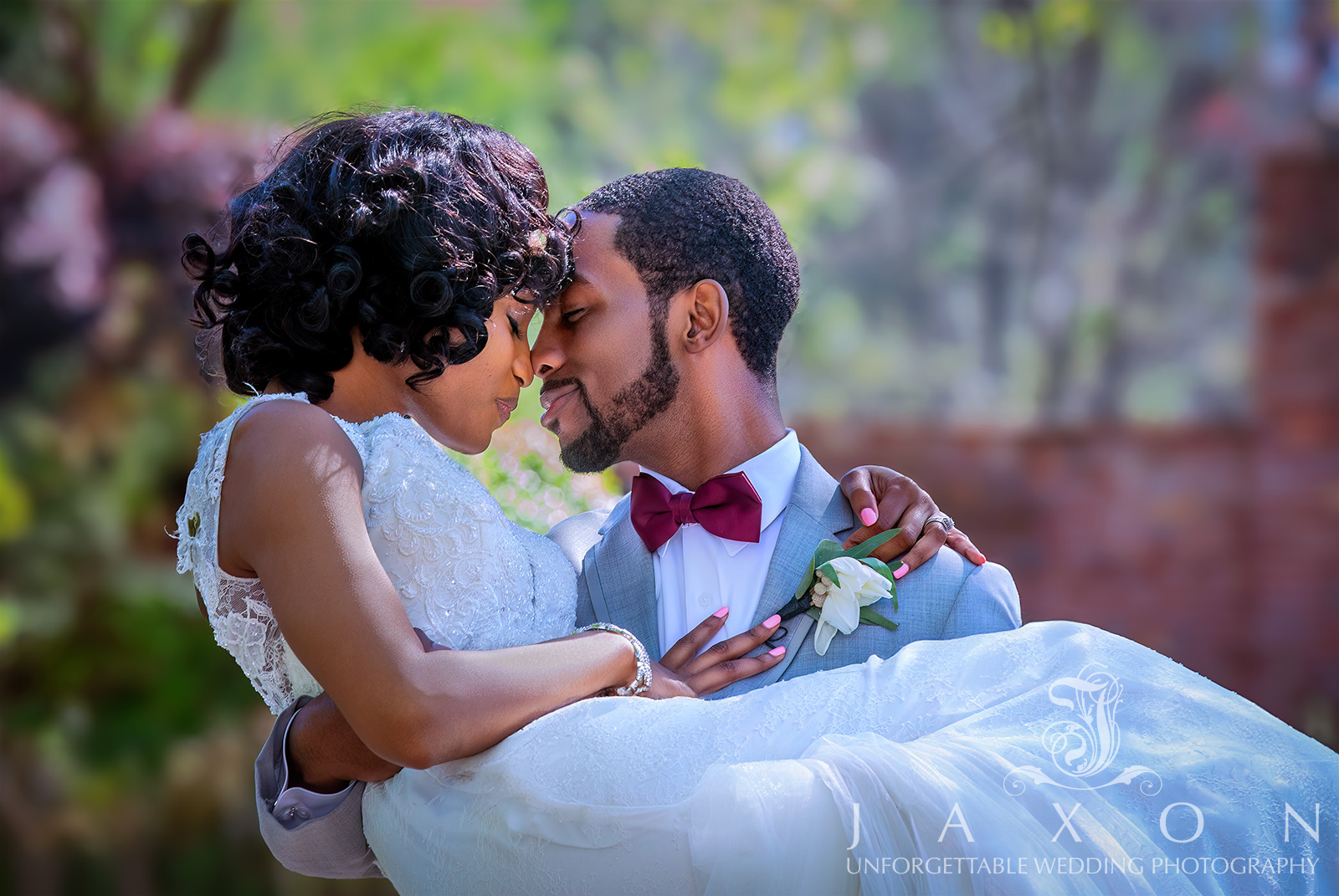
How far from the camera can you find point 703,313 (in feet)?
9.12

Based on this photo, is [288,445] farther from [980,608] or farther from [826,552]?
[980,608]

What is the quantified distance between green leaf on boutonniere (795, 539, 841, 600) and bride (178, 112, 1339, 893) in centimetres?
20

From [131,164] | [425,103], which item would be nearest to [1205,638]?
[425,103]

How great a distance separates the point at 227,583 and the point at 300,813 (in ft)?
1.58

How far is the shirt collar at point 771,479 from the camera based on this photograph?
269 centimetres

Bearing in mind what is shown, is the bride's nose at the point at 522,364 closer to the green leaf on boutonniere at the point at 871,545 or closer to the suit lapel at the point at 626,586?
the suit lapel at the point at 626,586

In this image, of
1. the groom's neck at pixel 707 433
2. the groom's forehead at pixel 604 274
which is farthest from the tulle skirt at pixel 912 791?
the groom's forehead at pixel 604 274

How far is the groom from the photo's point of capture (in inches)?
103

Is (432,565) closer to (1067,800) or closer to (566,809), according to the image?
(566,809)

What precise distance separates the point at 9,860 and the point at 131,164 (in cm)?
370

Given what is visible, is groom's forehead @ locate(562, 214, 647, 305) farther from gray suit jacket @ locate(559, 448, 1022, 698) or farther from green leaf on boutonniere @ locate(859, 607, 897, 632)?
green leaf on boutonniere @ locate(859, 607, 897, 632)

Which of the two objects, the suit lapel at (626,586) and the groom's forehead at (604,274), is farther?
the groom's forehead at (604,274)

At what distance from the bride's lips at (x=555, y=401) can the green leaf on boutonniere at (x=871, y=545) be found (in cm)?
77

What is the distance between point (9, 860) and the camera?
20.7 feet
